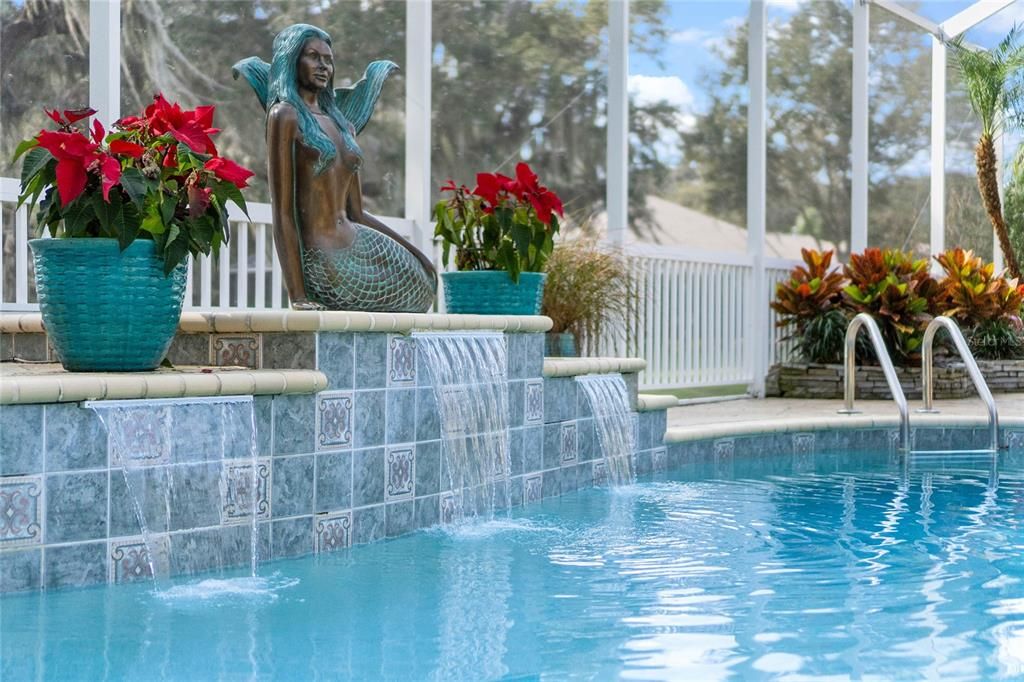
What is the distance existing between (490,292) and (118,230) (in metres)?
2.01

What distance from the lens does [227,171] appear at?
320 centimetres

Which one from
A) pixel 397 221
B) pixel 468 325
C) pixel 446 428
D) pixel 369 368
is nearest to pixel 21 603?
pixel 369 368

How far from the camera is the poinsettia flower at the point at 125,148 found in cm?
307

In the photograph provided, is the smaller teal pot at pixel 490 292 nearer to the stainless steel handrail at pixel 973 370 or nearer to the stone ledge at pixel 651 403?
the stone ledge at pixel 651 403

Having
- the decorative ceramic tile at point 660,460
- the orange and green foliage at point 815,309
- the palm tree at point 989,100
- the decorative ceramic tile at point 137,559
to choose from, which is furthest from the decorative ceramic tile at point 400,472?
the palm tree at point 989,100

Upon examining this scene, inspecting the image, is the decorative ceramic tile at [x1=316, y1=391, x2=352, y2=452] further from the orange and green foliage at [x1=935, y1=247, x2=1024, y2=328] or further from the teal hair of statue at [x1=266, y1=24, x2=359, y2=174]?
the orange and green foliage at [x1=935, y1=247, x2=1024, y2=328]

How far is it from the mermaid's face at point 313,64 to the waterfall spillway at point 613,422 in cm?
172

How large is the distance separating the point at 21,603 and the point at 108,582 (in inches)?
9.1

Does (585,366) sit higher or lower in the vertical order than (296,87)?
lower

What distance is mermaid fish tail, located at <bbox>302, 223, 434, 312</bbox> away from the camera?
3896 mm

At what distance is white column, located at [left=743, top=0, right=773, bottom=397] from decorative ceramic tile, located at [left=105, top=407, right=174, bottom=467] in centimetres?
621

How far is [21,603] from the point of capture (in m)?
2.64

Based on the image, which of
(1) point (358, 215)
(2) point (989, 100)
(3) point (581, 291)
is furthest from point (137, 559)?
(2) point (989, 100)

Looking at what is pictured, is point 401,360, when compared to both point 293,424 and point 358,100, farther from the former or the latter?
point 358,100
